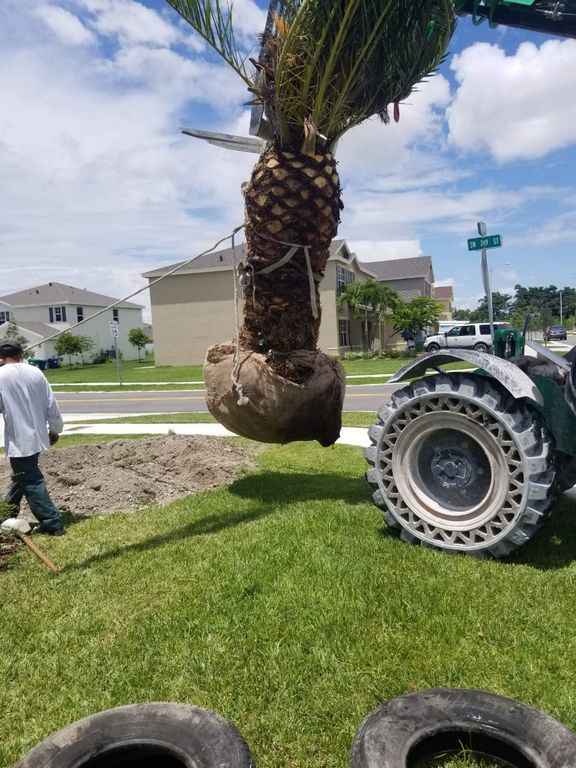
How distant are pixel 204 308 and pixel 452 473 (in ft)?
131

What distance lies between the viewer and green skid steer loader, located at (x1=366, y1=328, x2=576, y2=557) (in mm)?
4250

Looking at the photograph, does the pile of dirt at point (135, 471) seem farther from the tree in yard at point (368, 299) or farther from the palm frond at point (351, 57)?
the tree in yard at point (368, 299)

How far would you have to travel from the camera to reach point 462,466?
184 inches

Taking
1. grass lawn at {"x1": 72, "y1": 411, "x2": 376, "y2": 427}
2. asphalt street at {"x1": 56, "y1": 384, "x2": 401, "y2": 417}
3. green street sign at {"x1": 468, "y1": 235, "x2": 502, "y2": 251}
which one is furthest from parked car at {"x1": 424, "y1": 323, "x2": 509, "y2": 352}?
green street sign at {"x1": 468, "y1": 235, "x2": 502, "y2": 251}

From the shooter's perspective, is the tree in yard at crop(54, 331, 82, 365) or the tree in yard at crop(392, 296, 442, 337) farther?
the tree in yard at crop(54, 331, 82, 365)

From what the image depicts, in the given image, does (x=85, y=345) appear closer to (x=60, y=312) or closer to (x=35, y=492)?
(x=60, y=312)

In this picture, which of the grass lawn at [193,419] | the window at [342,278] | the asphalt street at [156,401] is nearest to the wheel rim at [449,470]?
the grass lawn at [193,419]

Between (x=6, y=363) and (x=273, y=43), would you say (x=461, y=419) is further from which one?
(x=6, y=363)

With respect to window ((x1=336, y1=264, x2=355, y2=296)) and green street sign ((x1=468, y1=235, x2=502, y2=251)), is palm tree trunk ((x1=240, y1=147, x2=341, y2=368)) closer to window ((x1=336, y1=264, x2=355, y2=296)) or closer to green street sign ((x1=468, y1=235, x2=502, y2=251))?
green street sign ((x1=468, y1=235, x2=502, y2=251))

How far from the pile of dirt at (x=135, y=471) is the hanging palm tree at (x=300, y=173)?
5.89 ft

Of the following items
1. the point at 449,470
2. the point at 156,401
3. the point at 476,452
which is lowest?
the point at 156,401

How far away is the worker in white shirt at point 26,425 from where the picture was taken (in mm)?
5695

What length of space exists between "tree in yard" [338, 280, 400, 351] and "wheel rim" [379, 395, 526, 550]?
128 feet

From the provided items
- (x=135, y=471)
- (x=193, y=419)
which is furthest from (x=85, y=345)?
(x=135, y=471)
